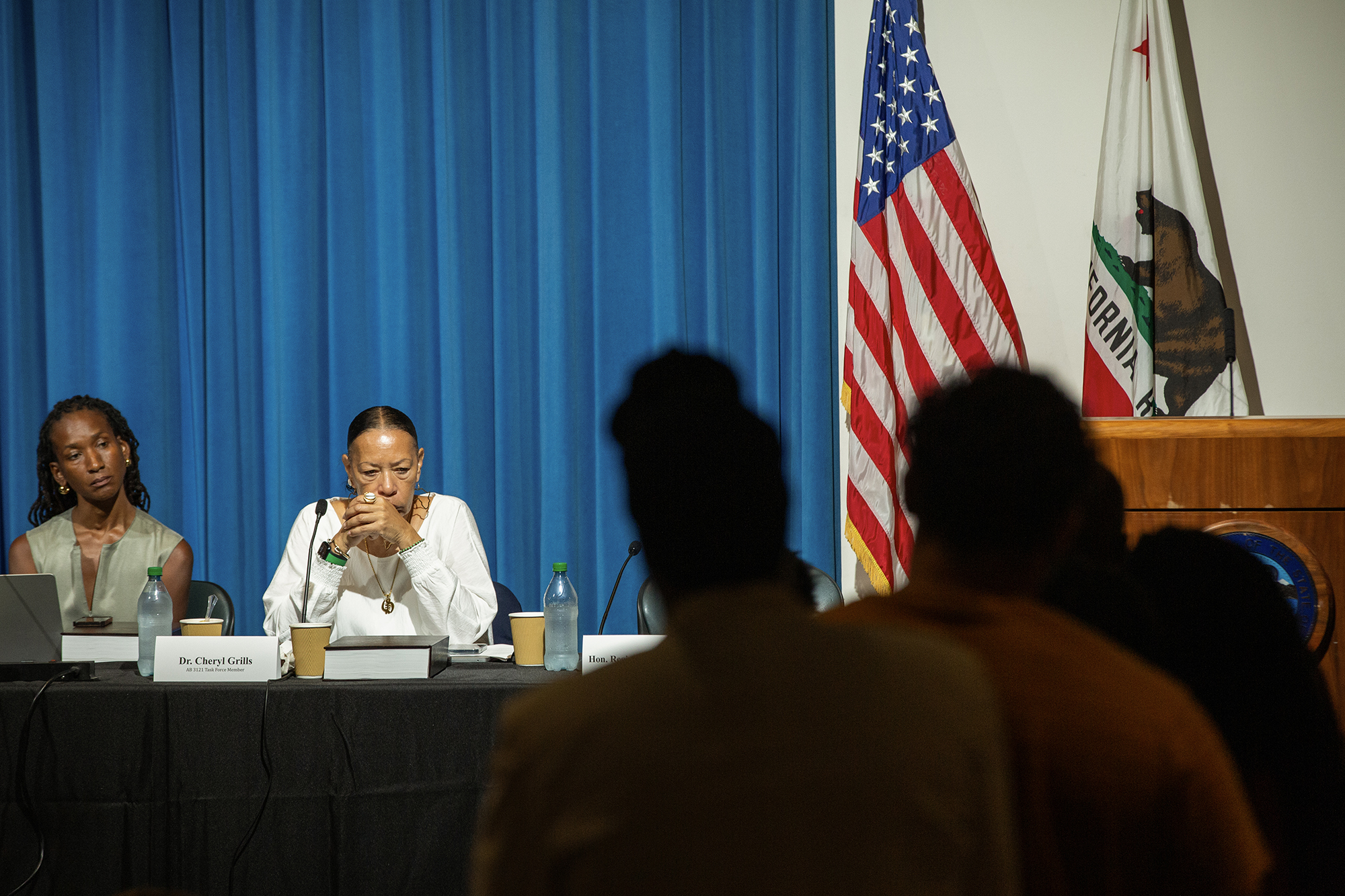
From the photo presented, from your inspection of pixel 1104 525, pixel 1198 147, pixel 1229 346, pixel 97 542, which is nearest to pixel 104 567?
pixel 97 542

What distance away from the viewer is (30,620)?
2.31m

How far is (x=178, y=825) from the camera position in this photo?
6.91 ft

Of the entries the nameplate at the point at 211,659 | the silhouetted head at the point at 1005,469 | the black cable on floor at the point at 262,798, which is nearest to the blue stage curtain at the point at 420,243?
the nameplate at the point at 211,659

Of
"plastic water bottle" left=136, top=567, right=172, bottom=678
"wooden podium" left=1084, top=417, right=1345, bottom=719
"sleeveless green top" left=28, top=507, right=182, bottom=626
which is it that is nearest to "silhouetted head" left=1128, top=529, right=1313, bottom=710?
"wooden podium" left=1084, top=417, right=1345, bottom=719

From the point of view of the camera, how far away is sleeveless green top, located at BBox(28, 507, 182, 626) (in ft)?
10.1

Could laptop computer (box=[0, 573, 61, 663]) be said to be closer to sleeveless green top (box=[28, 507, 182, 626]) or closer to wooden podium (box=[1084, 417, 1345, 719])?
sleeveless green top (box=[28, 507, 182, 626])

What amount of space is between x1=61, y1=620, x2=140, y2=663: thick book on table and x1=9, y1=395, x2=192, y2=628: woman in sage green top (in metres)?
0.50

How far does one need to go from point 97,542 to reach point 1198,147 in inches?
163

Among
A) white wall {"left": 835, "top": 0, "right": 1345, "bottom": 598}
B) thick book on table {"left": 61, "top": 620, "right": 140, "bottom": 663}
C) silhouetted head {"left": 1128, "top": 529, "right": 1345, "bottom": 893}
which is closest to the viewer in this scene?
silhouetted head {"left": 1128, "top": 529, "right": 1345, "bottom": 893}

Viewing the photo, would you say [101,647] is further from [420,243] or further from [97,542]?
[420,243]

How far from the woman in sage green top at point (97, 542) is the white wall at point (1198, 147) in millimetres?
2452

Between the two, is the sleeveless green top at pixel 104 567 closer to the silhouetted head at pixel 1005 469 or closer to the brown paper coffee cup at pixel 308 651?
the brown paper coffee cup at pixel 308 651

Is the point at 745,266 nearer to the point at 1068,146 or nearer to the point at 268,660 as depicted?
the point at 1068,146

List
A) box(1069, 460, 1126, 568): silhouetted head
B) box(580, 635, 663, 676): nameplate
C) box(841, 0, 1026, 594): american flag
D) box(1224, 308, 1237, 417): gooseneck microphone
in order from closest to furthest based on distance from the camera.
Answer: box(1069, 460, 1126, 568): silhouetted head < box(580, 635, 663, 676): nameplate < box(1224, 308, 1237, 417): gooseneck microphone < box(841, 0, 1026, 594): american flag
